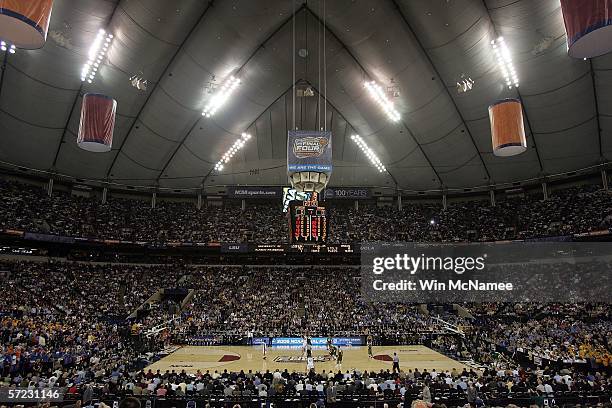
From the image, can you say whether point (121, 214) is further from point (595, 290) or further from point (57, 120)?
point (595, 290)

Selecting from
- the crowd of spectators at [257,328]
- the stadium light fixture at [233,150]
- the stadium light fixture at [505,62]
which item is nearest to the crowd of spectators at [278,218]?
the crowd of spectators at [257,328]

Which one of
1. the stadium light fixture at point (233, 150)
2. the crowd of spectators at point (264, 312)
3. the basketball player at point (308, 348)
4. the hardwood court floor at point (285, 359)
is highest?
the stadium light fixture at point (233, 150)

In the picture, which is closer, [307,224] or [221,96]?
[307,224]

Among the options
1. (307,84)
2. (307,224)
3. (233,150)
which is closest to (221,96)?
(307,84)

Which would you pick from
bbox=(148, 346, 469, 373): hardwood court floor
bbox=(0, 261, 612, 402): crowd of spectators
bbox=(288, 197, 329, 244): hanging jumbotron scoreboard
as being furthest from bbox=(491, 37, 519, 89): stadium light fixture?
bbox=(148, 346, 469, 373): hardwood court floor

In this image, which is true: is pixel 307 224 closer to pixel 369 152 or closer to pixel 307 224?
pixel 307 224

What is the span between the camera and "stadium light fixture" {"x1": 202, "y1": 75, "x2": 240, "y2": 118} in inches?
1261

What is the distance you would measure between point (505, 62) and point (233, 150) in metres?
24.3

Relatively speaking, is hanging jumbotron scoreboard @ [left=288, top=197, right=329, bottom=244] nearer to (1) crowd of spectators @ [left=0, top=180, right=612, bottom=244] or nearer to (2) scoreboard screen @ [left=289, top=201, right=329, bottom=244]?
(2) scoreboard screen @ [left=289, top=201, right=329, bottom=244]

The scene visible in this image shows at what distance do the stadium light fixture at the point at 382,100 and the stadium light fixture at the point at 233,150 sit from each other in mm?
12571

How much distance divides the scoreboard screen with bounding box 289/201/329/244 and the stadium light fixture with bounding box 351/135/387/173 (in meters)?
15.1

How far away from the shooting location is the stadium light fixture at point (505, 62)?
2698 centimetres

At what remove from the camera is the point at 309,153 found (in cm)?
1992

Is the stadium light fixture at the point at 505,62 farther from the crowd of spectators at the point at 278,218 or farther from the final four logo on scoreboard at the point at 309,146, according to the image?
the final four logo on scoreboard at the point at 309,146
